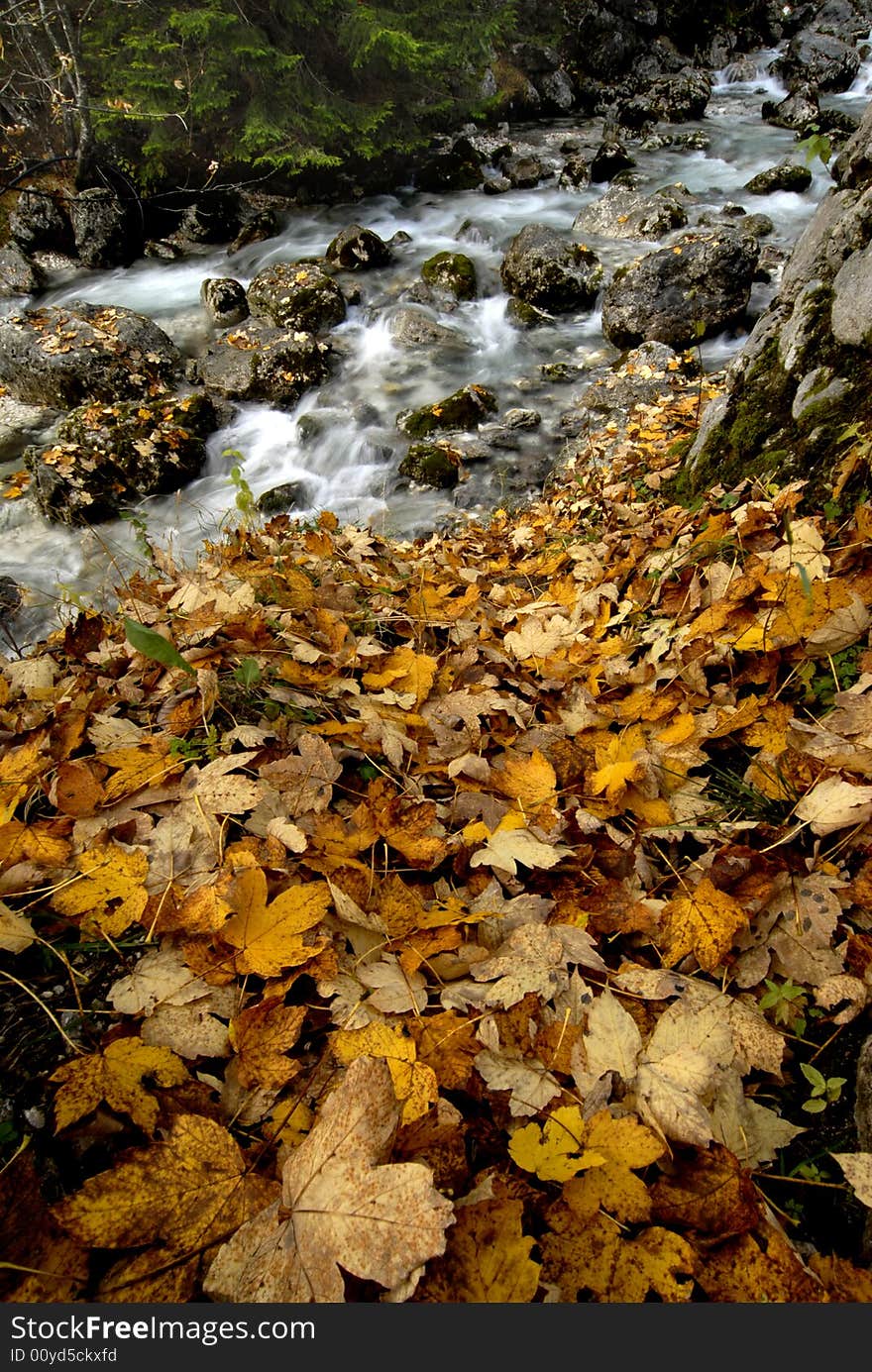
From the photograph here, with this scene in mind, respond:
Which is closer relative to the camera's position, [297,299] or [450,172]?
[297,299]

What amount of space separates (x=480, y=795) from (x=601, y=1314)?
1.02 m

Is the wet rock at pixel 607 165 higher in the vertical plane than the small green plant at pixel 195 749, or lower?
higher

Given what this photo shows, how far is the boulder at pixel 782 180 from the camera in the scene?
11.1m

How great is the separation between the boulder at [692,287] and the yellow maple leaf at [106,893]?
8531mm

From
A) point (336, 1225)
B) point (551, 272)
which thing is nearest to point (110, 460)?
point (551, 272)

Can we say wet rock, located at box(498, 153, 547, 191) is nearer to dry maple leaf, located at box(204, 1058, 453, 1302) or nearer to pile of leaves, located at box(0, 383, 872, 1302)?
pile of leaves, located at box(0, 383, 872, 1302)

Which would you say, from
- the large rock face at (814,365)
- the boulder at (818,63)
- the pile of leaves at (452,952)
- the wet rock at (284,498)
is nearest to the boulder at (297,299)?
the wet rock at (284,498)

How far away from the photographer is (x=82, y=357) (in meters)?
8.77

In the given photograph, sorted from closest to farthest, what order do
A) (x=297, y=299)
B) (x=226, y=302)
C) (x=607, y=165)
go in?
(x=297, y=299), (x=226, y=302), (x=607, y=165)

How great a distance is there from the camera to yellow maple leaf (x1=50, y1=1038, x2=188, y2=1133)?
1.07m

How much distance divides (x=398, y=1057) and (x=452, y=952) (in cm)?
30

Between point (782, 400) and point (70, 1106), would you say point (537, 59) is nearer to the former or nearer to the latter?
point (782, 400)

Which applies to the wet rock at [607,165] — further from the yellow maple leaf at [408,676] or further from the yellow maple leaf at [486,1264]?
the yellow maple leaf at [486,1264]

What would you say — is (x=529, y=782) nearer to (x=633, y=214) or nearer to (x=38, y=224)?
(x=633, y=214)
